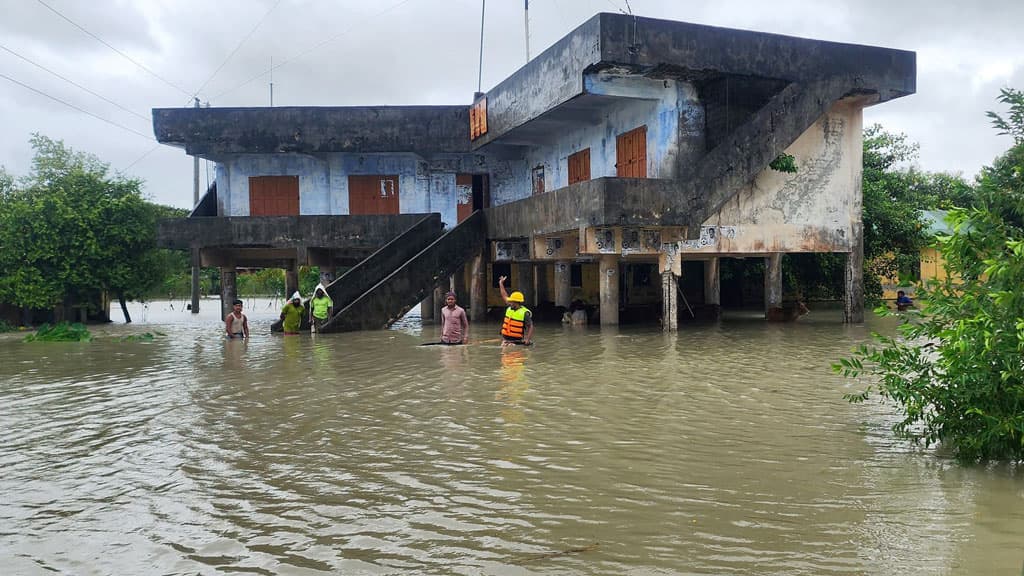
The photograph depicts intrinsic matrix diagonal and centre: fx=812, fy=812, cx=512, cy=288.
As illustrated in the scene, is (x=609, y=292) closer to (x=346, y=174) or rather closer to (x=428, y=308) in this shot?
(x=428, y=308)

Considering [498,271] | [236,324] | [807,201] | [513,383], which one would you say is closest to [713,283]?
[807,201]

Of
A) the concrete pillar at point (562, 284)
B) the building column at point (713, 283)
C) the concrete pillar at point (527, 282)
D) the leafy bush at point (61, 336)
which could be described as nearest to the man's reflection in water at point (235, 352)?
the leafy bush at point (61, 336)

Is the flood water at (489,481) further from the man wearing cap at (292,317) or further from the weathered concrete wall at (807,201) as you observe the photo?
the man wearing cap at (292,317)

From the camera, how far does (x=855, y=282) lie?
798 inches

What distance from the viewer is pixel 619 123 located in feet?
66.3

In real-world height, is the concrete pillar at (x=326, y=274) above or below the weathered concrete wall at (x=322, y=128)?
below

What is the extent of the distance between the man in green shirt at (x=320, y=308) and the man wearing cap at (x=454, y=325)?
4.93 metres

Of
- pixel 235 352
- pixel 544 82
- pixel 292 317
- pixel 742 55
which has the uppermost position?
pixel 742 55

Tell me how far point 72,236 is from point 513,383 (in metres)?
21.4

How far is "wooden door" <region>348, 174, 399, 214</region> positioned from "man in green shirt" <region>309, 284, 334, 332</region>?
770cm

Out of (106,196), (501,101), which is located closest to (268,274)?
(106,196)

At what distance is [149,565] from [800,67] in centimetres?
1750

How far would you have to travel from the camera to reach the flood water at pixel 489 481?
4.16 metres

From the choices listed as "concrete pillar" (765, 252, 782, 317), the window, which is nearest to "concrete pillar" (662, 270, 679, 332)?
"concrete pillar" (765, 252, 782, 317)
